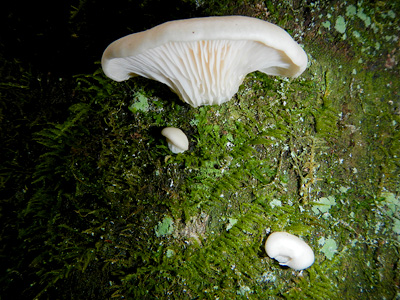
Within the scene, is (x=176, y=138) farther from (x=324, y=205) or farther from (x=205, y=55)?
(x=324, y=205)

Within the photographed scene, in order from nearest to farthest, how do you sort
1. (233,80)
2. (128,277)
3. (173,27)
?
(173,27) < (233,80) < (128,277)

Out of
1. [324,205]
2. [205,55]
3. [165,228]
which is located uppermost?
[205,55]

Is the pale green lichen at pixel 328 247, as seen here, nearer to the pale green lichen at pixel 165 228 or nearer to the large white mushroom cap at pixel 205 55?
the pale green lichen at pixel 165 228

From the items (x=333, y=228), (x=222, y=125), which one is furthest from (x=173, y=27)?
(x=333, y=228)

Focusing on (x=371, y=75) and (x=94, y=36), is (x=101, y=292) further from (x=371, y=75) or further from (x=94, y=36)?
(x=371, y=75)

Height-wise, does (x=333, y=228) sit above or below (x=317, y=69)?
below

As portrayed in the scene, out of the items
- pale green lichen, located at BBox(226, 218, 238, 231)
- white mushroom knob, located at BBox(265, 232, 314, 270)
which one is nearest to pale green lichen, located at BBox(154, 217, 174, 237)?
pale green lichen, located at BBox(226, 218, 238, 231)

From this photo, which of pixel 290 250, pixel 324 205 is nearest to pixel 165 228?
pixel 290 250
